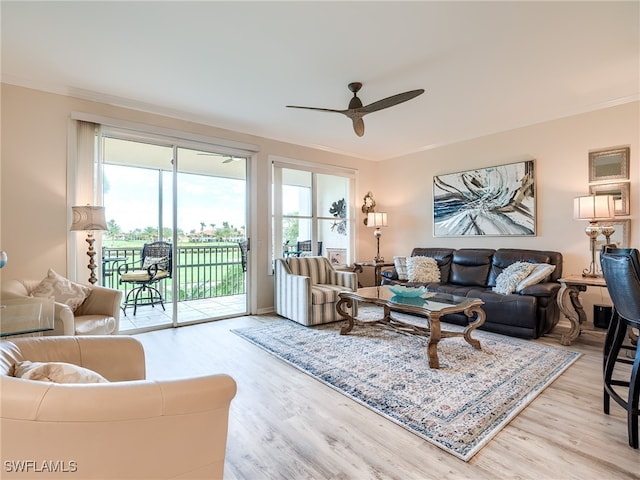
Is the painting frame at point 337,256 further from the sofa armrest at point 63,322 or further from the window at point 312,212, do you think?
the sofa armrest at point 63,322

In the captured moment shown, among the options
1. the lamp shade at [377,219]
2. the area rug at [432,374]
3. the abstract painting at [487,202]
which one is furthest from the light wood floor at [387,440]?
the lamp shade at [377,219]

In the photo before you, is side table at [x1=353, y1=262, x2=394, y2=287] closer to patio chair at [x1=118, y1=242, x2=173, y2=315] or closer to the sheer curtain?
patio chair at [x1=118, y1=242, x2=173, y2=315]

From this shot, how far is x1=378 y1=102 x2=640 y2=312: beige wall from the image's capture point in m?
3.57

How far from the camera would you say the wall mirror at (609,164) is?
11.6 feet

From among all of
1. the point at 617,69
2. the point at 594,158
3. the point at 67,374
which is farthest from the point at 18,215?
the point at 594,158

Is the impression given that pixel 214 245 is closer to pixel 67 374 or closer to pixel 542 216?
pixel 67 374

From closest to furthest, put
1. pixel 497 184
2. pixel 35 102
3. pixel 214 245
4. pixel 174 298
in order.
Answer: pixel 35 102, pixel 174 298, pixel 497 184, pixel 214 245

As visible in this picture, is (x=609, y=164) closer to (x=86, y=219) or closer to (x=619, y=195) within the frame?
(x=619, y=195)

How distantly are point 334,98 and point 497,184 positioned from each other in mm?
2675

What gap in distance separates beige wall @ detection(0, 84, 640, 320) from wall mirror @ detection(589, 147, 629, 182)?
0.06 m

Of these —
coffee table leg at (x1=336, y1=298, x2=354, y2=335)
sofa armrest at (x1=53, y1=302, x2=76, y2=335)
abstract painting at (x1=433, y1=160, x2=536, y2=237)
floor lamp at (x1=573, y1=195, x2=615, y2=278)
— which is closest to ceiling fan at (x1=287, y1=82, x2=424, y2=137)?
coffee table leg at (x1=336, y1=298, x2=354, y2=335)

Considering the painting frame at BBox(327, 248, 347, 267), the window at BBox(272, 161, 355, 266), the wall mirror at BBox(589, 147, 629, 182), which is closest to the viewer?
the wall mirror at BBox(589, 147, 629, 182)

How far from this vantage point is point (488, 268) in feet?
14.3

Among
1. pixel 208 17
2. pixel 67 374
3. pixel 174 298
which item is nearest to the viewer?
pixel 67 374
